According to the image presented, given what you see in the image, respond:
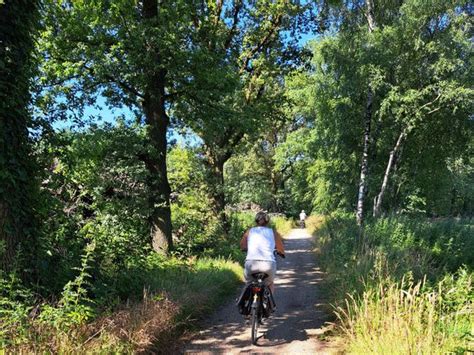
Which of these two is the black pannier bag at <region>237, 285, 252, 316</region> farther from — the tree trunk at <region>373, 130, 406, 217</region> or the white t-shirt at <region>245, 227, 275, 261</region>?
the tree trunk at <region>373, 130, 406, 217</region>

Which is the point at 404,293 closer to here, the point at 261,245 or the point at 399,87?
the point at 261,245

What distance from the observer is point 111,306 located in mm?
5777

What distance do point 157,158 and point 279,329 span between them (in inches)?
256

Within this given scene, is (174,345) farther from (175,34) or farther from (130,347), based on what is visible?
(175,34)

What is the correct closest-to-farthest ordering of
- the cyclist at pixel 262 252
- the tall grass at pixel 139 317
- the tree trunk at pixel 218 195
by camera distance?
the tall grass at pixel 139 317
the cyclist at pixel 262 252
the tree trunk at pixel 218 195

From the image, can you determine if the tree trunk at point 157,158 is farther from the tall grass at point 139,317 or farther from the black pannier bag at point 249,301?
the black pannier bag at point 249,301

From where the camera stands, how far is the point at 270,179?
44.1m

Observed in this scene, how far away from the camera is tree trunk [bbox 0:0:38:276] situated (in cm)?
497

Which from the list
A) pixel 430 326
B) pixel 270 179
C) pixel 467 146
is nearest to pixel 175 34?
pixel 430 326

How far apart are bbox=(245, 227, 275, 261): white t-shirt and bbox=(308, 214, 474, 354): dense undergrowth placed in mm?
1381

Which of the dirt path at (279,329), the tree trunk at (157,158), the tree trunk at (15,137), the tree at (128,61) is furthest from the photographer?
the tree trunk at (157,158)

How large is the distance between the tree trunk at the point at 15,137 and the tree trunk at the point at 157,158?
5.78 metres

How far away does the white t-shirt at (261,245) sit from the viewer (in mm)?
6469

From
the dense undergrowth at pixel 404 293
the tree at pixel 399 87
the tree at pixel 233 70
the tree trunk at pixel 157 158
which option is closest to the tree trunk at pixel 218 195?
the tree at pixel 233 70
